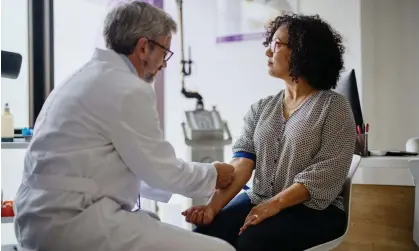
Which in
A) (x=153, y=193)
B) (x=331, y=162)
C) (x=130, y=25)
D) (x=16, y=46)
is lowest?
(x=153, y=193)

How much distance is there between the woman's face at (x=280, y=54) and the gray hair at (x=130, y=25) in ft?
1.43

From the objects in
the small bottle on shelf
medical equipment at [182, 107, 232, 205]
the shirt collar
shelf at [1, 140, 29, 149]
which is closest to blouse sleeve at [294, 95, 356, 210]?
the shirt collar

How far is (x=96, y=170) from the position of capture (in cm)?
118

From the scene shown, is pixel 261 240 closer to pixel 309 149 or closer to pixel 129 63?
pixel 309 149

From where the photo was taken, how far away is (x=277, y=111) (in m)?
1.57

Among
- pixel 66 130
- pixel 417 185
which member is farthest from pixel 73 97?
pixel 417 185

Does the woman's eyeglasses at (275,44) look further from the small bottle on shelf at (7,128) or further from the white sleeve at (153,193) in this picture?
the small bottle on shelf at (7,128)

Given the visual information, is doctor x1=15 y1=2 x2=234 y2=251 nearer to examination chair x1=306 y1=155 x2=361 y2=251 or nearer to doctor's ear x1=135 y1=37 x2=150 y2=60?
doctor's ear x1=135 y1=37 x2=150 y2=60

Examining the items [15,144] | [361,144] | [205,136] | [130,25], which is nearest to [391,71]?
[361,144]

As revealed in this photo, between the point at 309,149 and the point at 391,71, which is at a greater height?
the point at 391,71

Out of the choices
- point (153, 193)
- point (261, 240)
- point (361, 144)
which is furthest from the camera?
point (361, 144)

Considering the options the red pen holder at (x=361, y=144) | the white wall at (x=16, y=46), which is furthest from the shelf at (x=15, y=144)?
the red pen holder at (x=361, y=144)

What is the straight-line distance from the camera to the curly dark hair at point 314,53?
151cm

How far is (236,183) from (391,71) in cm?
154
